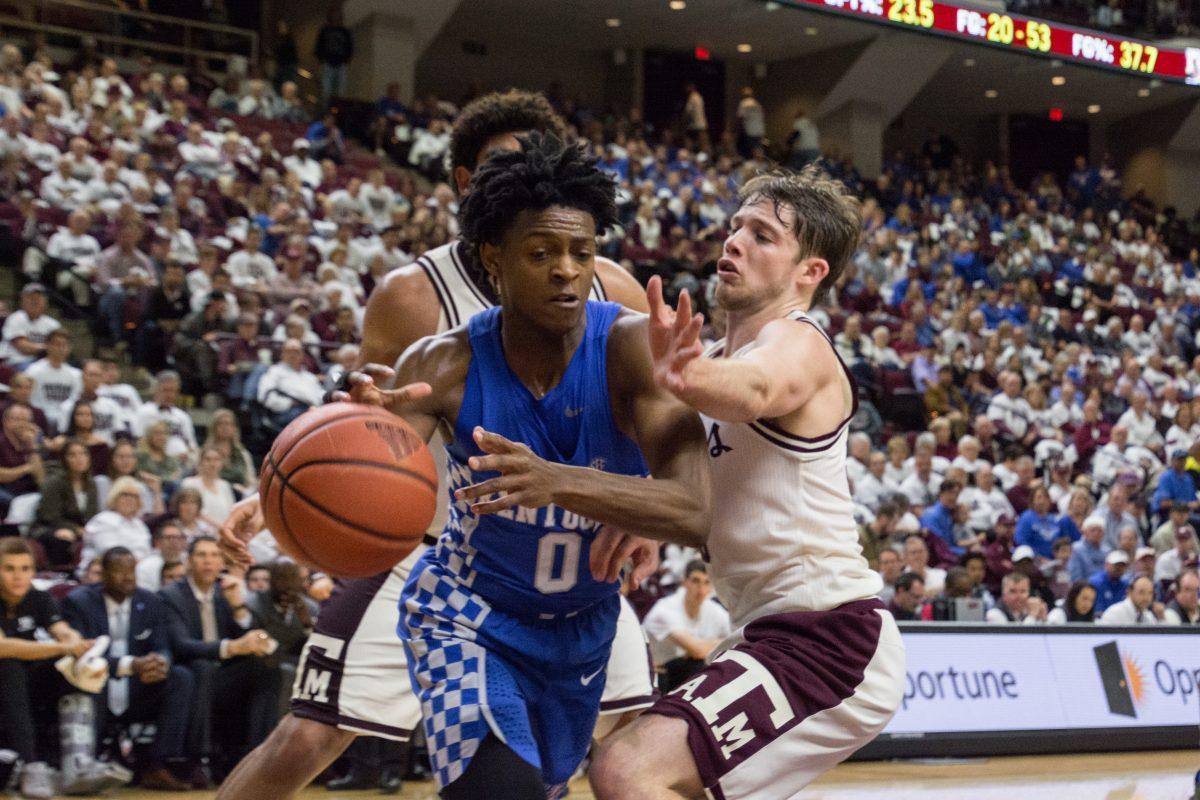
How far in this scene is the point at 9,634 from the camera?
677cm

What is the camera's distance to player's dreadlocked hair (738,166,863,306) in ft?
11.2

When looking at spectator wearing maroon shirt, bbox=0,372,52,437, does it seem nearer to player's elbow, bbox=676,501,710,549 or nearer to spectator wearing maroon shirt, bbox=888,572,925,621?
spectator wearing maroon shirt, bbox=888,572,925,621

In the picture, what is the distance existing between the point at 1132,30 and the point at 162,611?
2180 cm

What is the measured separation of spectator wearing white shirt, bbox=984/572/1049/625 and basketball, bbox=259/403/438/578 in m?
8.03

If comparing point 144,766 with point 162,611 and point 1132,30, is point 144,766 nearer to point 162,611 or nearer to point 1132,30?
point 162,611

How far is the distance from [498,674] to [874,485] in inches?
382

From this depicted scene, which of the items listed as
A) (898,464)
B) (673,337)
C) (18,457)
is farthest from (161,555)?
(898,464)

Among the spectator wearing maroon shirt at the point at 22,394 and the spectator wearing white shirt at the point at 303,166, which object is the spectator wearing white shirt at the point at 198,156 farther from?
the spectator wearing maroon shirt at the point at 22,394

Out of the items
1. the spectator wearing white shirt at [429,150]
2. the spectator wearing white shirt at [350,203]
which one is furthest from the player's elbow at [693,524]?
the spectator wearing white shirt at [429,150]

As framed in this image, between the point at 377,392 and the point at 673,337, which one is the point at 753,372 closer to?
the point at 673,337

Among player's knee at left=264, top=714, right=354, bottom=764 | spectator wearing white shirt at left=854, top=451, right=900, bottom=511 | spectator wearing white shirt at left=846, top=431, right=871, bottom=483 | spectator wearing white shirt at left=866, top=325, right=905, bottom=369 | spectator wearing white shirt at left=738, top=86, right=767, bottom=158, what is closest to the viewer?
player's knee at left=264, top=714, right=354, bottom=764

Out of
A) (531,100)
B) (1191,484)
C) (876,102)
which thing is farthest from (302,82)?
(531,100)

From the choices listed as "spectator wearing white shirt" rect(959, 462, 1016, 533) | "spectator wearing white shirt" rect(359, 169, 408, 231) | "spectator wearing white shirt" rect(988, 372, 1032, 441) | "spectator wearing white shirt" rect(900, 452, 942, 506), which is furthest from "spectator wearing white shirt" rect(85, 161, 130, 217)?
"spectator wearing white shirt" rect(988, 372, 1032, 441)

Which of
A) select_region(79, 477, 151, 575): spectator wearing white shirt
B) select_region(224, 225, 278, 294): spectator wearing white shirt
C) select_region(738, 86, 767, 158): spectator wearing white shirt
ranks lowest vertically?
select_region(79, 477, 151, 575): spectator wearing white shirt
